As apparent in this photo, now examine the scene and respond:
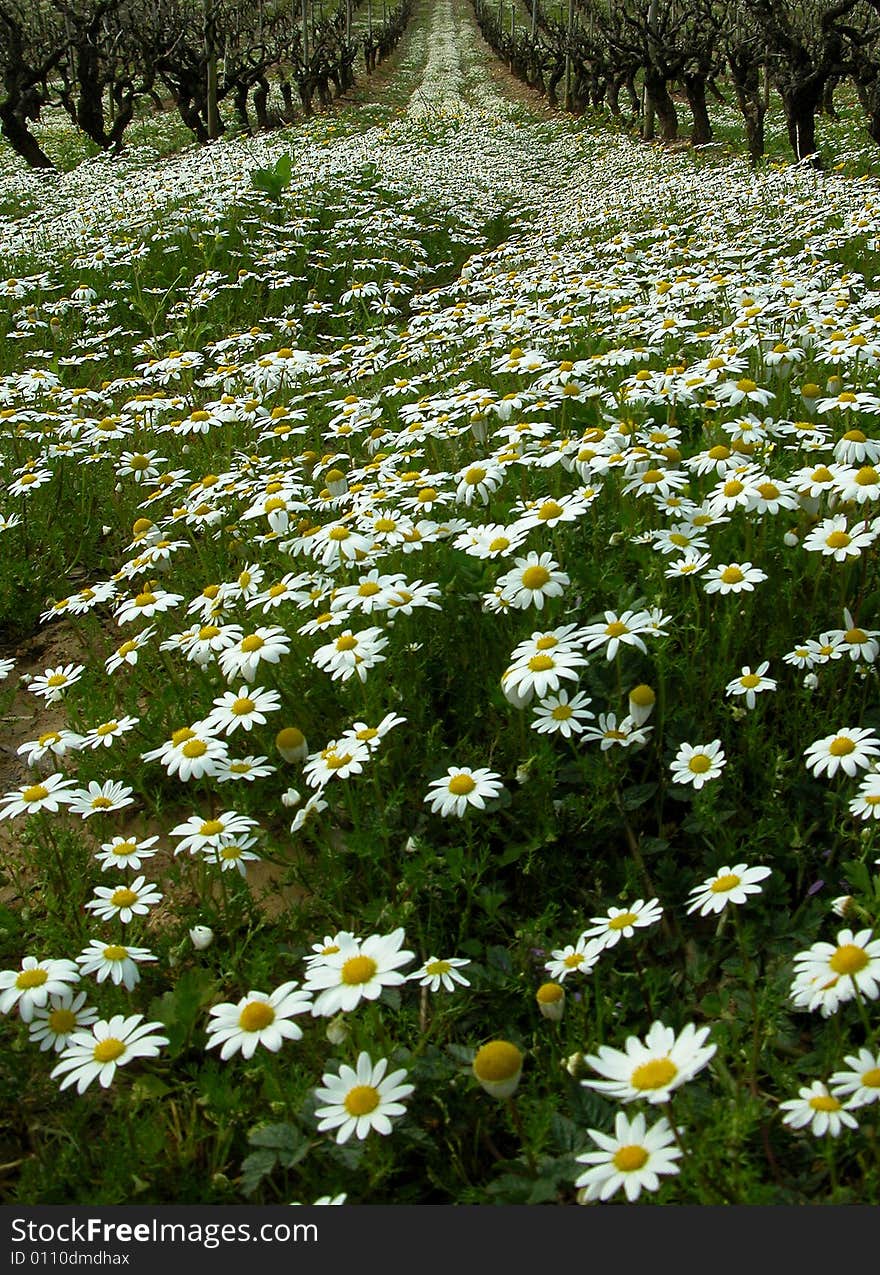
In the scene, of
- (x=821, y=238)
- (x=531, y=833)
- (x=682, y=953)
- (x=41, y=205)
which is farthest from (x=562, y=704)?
(x=41, y=205)

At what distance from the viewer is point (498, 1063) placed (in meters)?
1.58

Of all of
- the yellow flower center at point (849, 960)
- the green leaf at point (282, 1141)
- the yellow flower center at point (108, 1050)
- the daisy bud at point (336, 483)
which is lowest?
the green leaf at point (282, 1141)

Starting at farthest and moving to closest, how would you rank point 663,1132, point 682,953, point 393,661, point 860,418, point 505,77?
point 505,77, point 860,418, point 393,661, point 682,953, point 663,1132

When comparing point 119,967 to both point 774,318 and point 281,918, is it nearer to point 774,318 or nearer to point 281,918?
point 281,918

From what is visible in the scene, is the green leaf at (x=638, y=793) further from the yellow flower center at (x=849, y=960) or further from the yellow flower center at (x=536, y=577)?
the yellow flower center at (x=849, y=960)

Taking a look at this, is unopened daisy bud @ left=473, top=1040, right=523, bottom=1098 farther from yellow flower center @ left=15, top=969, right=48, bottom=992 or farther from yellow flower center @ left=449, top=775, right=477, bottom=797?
yellow flower center @ left=15, top=969, right=48, bottom=992

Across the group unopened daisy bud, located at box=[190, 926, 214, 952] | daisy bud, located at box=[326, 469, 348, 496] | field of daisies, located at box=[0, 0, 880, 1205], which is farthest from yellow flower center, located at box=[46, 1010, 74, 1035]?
daisy bud, located at box=[326, 469, 348, 496]

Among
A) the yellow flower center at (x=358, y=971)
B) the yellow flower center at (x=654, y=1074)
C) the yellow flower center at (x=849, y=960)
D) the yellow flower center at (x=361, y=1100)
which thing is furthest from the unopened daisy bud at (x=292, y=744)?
the yellow flower center at (x=849, y=960)

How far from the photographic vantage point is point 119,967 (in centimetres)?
209

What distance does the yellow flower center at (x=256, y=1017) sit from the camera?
1.83m

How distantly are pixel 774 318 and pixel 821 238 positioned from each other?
→ 281 centimetres

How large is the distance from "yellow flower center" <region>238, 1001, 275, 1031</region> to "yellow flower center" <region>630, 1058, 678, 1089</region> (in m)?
0.72

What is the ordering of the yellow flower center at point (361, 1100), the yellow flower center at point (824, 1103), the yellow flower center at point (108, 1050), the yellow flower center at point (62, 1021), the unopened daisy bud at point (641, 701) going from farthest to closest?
the unopened daisy bud at point (641, 701)
the yellow flower center at point (62, 1021)
the yellow flower center at point (108, 1050)
the yellow flower center at point (361, 1100)
the yellow flower center at point (824, 1103)

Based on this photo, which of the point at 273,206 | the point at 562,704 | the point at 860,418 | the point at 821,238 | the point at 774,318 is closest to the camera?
the point at 562,704
